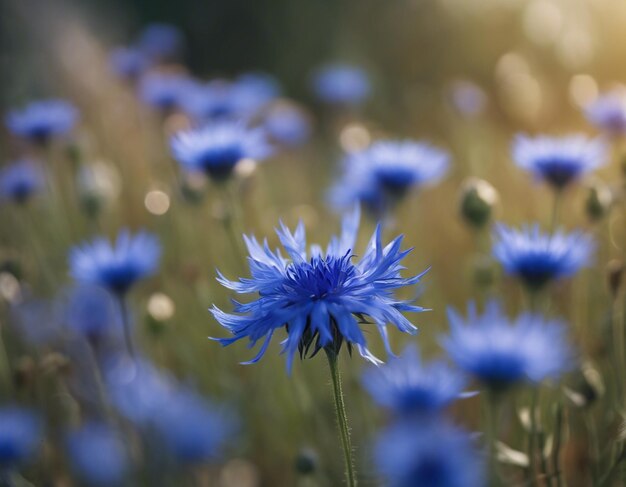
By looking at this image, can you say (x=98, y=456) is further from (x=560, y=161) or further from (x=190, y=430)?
(x=560, y=161)

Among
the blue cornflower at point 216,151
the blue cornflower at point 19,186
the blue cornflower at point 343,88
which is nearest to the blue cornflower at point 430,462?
the blue cornflower at point 216,151

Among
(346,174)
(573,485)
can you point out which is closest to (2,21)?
(346,174)

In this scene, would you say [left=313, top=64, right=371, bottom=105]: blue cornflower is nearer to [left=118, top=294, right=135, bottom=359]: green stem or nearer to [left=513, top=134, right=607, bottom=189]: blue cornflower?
[left=513, top=134, right=607, bottom=189]: blue cornflower

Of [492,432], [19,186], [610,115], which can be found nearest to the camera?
[492,432]

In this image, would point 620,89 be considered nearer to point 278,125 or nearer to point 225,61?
point 278,125

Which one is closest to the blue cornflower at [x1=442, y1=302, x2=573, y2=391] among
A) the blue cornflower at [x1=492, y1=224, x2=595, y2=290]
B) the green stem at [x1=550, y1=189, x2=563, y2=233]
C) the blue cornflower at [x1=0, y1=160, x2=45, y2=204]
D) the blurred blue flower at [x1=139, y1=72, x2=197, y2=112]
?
the blue cornflower at [x1=492, y1=224, x2=595, y2=290]

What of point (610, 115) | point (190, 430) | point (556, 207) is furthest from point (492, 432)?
point (610, 115)
